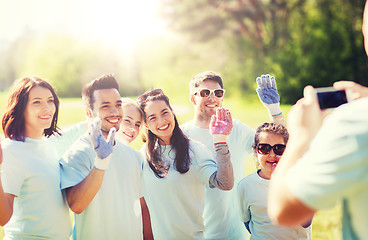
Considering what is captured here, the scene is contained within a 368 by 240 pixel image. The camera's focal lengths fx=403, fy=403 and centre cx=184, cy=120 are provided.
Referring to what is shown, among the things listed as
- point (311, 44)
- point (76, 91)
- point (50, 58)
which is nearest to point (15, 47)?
point (50, 58)

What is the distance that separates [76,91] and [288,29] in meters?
33.0

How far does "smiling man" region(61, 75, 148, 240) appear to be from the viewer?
2500 millimetres

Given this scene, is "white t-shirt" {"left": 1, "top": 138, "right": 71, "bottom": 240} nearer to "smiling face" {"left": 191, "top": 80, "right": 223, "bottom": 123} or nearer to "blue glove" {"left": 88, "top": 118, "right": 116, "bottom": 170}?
"blue glove" {"left": 88, "top": 118, "right": 116, "bottom": 170}

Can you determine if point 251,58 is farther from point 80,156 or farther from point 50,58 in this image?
point 50,58

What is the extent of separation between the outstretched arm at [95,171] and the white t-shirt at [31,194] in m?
0.18

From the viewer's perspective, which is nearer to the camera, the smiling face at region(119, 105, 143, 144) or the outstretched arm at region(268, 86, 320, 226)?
the outstretched arm at region(268, 86, 320, 226)

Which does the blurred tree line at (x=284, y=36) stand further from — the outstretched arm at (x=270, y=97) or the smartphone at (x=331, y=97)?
the smartphone at (x=331, y=97)

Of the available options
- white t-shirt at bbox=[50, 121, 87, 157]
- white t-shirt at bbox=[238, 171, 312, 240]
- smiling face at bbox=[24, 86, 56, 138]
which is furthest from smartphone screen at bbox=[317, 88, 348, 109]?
white t-shirt at bbox=[50, 121, 87, 157]

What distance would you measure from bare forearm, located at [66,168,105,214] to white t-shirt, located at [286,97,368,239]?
1.43 m

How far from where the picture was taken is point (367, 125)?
4.16ft

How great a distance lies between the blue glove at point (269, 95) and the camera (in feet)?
11.6

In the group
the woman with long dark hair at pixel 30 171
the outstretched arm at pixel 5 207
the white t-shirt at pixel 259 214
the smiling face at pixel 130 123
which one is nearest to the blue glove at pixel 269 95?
the white t-shirt at pixel 259 214

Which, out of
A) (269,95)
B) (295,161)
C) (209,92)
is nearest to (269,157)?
(269,95)

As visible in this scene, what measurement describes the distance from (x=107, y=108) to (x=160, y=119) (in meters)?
0.47
